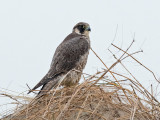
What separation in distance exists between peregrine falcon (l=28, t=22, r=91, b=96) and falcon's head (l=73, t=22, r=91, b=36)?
0.08 ft

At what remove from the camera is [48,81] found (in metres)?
5.25

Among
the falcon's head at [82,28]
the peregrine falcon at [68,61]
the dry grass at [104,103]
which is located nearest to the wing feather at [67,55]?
the peregrine falcon at [68,61]

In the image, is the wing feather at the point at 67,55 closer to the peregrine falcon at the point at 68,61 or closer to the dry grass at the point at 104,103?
the peregrine falcon at the point at 68,61

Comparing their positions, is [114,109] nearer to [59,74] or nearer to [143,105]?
[143,105]

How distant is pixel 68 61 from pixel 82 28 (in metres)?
0.88

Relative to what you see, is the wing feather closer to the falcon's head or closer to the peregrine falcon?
the peregrine falcon

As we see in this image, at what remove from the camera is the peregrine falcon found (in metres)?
5.27

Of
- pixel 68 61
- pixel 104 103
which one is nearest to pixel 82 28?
pixel 68 61

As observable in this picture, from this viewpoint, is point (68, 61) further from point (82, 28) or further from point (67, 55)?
point (82, 28)

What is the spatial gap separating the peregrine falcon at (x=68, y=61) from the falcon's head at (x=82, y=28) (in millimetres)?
23

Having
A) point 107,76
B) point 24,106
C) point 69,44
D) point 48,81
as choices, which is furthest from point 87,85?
point 69,44

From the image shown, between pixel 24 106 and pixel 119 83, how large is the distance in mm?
1054

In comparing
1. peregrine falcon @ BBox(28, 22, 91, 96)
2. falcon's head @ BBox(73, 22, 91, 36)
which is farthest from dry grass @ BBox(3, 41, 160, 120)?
falcon's head @ BBox(73, 22, 91, 36)

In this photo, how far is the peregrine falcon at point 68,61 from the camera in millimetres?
5273
